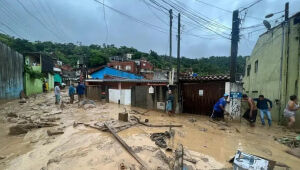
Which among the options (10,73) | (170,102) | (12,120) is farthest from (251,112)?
(10,73)

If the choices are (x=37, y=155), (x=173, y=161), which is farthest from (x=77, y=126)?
(x=173, y=161)

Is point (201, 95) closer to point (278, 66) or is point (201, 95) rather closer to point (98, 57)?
point (278, 66)

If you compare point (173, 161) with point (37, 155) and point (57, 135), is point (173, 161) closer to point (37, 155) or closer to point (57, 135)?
point (37, 155)

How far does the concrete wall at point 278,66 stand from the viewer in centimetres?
881

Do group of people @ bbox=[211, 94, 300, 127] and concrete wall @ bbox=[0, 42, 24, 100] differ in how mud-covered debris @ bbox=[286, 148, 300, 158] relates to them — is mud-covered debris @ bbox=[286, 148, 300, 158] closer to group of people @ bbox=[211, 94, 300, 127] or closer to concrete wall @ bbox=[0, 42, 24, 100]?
group of people @ bbox=[211, 94, 300, 127]

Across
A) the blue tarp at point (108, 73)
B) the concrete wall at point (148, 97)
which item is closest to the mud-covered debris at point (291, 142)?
the concrete wall at point (148, 97)

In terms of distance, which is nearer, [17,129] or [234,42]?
[17,129]

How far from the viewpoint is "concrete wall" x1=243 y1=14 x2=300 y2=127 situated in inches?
347

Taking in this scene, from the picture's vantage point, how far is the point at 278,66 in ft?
32.8

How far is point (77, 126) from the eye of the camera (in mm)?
7066

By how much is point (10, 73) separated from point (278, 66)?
21281 mm

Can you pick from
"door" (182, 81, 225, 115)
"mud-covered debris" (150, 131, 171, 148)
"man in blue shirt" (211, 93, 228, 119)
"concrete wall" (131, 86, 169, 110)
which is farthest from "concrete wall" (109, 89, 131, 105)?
"mud-covered debris" (150, 131, 171, 148)

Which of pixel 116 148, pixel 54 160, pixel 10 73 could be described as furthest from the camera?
pixel 10 73

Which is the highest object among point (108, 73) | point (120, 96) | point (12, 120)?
point (108, 73)
